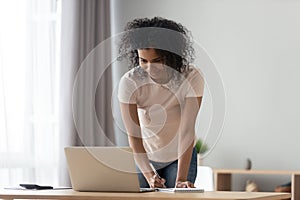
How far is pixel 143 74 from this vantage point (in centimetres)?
258

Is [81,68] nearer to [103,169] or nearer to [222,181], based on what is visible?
[222,181]

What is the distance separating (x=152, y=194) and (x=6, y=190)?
522 millimetres

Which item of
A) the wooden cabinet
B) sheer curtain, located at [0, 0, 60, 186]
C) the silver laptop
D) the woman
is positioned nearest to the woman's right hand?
the woman

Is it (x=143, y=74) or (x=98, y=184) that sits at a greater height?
(x=143, y=74)

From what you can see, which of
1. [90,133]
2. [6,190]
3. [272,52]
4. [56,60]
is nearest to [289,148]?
[272,52]

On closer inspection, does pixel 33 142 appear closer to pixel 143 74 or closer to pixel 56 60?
pixel 56 60

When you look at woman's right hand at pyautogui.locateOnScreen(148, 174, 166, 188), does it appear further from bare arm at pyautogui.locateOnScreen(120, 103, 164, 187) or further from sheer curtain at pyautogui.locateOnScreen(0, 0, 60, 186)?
sheer curtain at pyautogui.locateOnScreen(0, 0, 60, 186)

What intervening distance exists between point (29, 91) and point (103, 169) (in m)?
2.18

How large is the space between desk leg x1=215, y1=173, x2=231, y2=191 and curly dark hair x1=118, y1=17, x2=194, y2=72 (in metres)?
2.48

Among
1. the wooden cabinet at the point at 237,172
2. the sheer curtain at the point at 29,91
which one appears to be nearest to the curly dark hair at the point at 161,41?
the sheer curtain at the point at 29,91

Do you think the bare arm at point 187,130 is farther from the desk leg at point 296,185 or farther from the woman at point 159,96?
the desk leg at point 296,185

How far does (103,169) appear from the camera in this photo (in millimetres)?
2342

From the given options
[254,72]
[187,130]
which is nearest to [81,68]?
[254,72]

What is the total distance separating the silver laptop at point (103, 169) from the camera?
7.57 ft
